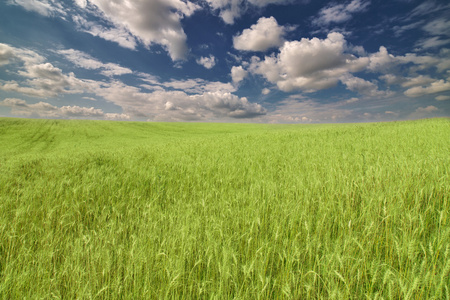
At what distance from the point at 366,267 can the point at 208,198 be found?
8.09 feet

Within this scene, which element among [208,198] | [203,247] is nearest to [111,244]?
[203,247]

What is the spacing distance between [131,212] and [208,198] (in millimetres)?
1376

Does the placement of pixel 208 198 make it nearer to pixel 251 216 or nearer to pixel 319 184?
pixel 251 216

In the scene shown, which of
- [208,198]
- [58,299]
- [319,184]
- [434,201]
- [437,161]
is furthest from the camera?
[437,161]

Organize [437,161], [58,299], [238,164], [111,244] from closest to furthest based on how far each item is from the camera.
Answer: [58,299], [111,244], [437,161], [238,164]

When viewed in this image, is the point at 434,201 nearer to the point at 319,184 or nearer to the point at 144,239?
the point at 319,184

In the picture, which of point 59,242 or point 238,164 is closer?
point 59,242

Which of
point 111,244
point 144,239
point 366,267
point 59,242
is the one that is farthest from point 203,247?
point 59,242

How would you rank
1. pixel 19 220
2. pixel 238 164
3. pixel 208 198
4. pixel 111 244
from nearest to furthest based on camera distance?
pixel 111 244, pixel 19 220, pixel 208 198, pixel 238 164

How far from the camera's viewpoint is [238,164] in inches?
226

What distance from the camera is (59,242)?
275 centimetres

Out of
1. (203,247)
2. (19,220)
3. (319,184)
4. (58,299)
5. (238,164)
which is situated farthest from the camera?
(238,164)

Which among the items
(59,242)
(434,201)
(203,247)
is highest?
(434,201)

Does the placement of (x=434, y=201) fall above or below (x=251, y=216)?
above
